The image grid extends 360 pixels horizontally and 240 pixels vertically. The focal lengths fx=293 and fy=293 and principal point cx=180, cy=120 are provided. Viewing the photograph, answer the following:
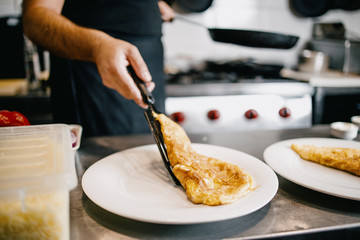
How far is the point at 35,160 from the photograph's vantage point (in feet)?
1.84

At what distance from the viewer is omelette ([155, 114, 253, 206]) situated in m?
0.68

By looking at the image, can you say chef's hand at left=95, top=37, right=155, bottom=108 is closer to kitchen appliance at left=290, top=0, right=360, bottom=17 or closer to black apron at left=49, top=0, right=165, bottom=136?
black apron at left=49, top=0, right=165, bottom=136

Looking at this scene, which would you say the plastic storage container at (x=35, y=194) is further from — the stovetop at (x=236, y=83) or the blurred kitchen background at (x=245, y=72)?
the stovetop at (x=236, y=83)

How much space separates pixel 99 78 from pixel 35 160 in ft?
3.32

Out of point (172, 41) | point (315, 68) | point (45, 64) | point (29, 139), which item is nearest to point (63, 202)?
point (29, 139)

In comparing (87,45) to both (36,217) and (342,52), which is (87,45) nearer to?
(36,217)

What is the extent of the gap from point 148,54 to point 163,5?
39 cm

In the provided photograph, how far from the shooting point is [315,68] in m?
2.95

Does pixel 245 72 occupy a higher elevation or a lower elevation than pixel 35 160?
lower

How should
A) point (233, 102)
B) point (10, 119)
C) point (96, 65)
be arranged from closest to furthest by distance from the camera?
point (10, 119) → point (96, 65) → point (233, 102)

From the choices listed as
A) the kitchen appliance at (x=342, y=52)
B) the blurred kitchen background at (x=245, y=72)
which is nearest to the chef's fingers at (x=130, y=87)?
the blurred kitchen background at (x=245, y=72)

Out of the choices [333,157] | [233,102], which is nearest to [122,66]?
[333,157]

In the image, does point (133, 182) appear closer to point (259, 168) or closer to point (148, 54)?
point (259, 168)

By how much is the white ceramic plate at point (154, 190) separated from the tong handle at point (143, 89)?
18 cm
